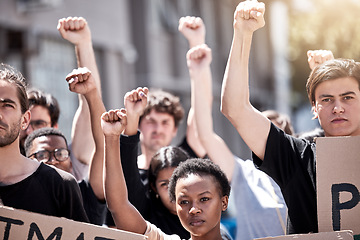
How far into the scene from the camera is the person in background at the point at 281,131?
290cm

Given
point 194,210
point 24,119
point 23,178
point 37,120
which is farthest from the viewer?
point 37,120

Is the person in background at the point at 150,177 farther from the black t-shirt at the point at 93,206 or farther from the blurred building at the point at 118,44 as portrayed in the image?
the blurred building at the point at 118,44

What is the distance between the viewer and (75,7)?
12305 mm

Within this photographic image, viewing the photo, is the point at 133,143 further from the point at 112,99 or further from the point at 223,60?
the point at 223,60

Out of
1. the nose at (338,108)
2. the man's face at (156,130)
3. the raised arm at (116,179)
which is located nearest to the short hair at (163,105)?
the man's face at (156,130)

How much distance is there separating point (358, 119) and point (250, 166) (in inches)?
Answer: 53.1

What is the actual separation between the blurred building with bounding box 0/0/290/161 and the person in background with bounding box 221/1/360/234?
7843 mm

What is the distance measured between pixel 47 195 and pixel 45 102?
1558 millimetres

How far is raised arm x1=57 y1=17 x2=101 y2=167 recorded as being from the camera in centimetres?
396

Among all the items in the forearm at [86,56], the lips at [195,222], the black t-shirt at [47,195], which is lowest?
the lips at [195,222]

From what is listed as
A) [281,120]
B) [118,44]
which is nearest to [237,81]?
[281,120]

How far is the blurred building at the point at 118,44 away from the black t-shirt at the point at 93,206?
702cm

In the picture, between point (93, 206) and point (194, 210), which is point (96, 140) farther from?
point (194, 210)

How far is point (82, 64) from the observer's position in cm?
401
